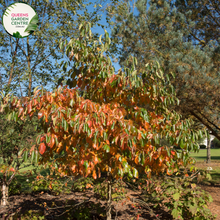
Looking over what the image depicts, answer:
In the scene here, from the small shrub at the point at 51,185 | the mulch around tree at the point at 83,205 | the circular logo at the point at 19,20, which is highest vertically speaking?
the circular logo at the point at 19,20

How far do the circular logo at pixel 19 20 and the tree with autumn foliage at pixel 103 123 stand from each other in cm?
300

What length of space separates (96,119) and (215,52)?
5223 mm

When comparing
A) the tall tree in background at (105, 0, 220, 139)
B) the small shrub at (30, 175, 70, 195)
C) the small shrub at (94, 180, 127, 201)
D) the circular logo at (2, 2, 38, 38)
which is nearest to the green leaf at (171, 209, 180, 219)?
the small shrub at (94, 180, 127, 201)

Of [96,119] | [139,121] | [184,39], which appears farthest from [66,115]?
[184,39]

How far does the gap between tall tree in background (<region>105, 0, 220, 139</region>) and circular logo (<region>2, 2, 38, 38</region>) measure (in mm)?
2477

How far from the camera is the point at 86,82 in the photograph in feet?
9.45

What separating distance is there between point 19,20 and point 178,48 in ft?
15.1

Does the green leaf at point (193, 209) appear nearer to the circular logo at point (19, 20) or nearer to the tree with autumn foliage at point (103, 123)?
the tree with autumn foliage at point (103, 123)

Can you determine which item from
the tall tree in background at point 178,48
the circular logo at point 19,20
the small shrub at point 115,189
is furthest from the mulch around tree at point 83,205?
the circular logo at point 19,20

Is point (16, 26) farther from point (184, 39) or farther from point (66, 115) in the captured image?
point (184, 39)

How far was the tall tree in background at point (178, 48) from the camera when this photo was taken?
5.64 metres

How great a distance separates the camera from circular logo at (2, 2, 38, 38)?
4.79 m

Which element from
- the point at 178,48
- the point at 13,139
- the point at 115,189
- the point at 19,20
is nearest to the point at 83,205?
the point at 115,189

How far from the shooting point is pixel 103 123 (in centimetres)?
216
